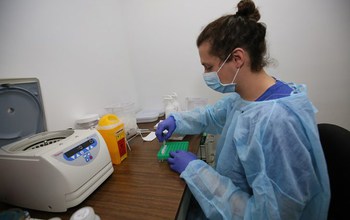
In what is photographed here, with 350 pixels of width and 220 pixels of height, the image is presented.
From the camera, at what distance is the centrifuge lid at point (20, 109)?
0.77 m

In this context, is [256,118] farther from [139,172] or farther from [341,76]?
[341,76]

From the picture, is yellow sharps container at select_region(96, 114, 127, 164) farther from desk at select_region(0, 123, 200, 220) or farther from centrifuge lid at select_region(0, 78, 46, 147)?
centrifuge lid at select_region(0, 78, 46, 147)

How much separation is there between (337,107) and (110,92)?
5.73ft

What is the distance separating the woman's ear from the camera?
0.77 meters


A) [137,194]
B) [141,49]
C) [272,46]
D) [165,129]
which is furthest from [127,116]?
[272,46]

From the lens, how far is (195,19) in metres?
1.54

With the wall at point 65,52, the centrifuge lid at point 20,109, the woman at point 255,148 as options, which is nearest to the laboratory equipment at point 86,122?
the wall at point 65,52

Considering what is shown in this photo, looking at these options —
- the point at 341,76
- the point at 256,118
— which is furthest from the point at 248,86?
the point at 341,76

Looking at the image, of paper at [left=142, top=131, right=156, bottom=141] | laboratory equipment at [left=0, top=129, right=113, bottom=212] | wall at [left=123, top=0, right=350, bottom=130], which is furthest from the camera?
wall at [left=123, top=0, right=350, bottom=130]

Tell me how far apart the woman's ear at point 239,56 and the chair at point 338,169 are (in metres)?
0.45

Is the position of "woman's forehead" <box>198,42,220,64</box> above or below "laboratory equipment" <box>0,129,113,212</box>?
above

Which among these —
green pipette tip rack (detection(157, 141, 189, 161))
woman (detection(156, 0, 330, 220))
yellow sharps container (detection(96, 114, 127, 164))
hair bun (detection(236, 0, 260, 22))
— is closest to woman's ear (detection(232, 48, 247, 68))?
woman (detection(156, 0, 330, 220))

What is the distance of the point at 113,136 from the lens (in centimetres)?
90

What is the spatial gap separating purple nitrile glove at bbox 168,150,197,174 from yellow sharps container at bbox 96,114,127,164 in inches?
10.4
